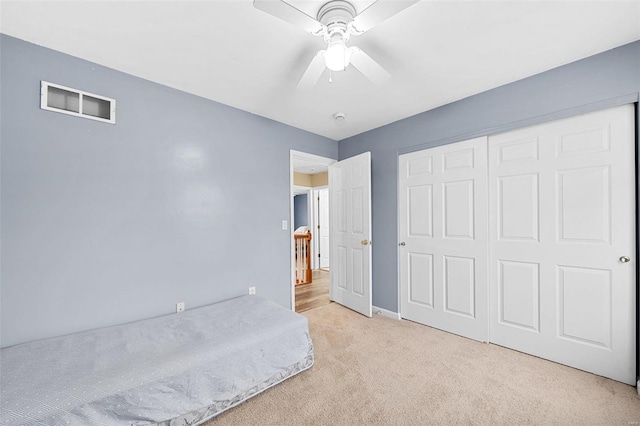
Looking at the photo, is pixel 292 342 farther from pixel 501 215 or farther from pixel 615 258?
pixel 615 258

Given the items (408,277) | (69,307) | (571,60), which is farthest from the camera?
(408,277)

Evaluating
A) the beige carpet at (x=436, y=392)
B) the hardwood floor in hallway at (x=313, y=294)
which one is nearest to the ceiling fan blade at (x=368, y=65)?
the beige carpet at (x=436, y=392)

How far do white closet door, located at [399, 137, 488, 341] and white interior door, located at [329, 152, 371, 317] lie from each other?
16.7 inches

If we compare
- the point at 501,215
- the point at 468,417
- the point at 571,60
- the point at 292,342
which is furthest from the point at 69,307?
the point at 571,60

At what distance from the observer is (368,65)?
5.36 ft

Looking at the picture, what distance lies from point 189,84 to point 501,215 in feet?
10.2

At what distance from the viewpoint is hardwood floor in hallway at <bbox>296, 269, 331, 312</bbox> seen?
12.2ft

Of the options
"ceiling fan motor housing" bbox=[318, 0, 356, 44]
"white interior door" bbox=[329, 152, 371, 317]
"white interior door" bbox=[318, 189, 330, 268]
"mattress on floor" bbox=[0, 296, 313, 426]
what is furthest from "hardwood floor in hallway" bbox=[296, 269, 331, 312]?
"ceiling fan motor housing" bbox=[318, 0, 356, 44]

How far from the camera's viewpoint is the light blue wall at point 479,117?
1.89 meters

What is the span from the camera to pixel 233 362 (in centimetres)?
173

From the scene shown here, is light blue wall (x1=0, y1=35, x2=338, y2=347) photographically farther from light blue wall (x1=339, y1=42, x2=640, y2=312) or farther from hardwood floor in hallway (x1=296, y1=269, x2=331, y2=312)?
light blue wall (x1=339, y1=42, x2=640, y2=312)

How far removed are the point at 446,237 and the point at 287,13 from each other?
250cm

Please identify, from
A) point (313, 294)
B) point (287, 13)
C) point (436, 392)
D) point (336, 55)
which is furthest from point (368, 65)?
point (313, 294)

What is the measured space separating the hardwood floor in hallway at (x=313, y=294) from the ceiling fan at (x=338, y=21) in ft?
9.81
